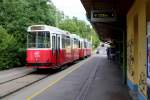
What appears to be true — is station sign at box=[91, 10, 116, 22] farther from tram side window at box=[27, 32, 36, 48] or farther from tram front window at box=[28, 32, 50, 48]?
tram side window at box=[27, 32, 36, 48]

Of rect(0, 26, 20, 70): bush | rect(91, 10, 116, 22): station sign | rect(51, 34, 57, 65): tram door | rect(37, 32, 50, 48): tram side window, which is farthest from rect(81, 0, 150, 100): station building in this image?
rect(0, 26, 20, 70): bush

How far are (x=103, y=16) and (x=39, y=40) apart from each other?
617cm

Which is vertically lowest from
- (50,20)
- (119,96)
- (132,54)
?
(119,96)

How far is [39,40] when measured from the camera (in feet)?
84.0

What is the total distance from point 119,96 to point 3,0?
21.8 m

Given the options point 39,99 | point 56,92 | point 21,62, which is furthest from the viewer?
point 21,62

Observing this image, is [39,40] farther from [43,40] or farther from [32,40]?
[32,40]

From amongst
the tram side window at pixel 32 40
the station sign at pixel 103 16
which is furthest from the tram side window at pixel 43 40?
the station sign at pixel 103 16

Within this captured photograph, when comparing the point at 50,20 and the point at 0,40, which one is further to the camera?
the point at 50,20

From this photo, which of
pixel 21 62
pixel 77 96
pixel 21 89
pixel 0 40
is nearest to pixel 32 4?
pixel 21 62

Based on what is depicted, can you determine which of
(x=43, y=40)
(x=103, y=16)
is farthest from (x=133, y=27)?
(x=43, y=40)

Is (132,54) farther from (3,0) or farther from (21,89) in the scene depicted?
(3,0)

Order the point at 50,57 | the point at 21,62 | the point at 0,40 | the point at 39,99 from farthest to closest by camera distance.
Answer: the point at 21,62, the point at 0,40, the point at 50,57, the point at 39,99

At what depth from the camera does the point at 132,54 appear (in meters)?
16.6
